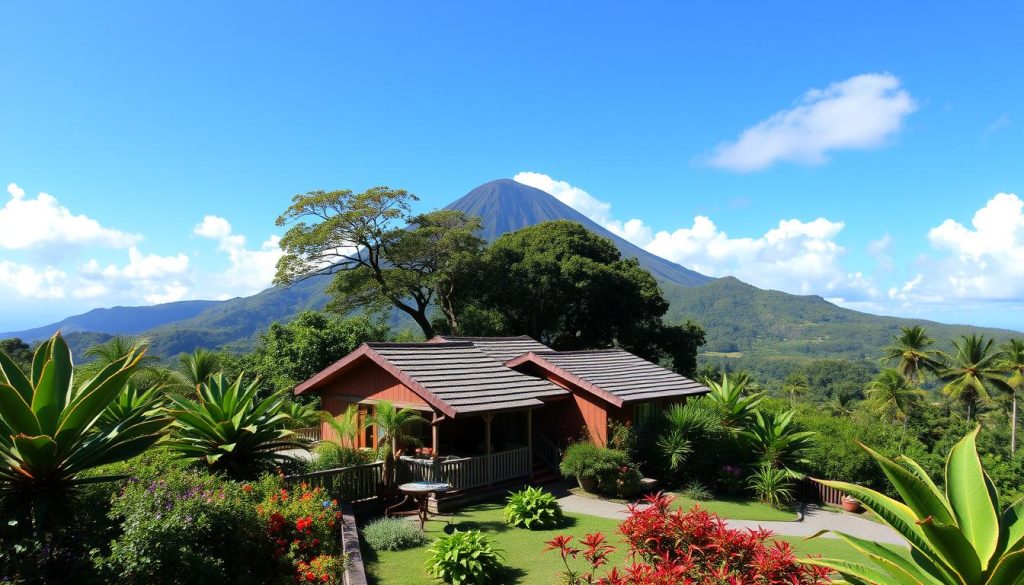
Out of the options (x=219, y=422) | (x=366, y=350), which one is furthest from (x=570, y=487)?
(x=219, y=422)

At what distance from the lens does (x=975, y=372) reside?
4497 cm

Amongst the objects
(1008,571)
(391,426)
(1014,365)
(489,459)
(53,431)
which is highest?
(53,431)

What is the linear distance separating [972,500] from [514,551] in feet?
29.4

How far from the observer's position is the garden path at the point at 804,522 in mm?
14188

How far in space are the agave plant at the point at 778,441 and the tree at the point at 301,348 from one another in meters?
15.6

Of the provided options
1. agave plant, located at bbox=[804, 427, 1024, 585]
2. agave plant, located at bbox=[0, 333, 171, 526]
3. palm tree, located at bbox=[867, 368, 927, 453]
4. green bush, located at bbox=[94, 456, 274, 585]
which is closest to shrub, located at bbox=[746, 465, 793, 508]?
green bush, located at bbox=[94, 456, 274, 585]

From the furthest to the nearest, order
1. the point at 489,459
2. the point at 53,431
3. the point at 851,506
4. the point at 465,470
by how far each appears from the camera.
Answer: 1. the point at 851,506
2. the point at 489,459
3. the point at 465,470
4. the point at 53,431

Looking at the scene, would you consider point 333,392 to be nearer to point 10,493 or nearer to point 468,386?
point 468,386

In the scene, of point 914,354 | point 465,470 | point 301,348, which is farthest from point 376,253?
point 914,354

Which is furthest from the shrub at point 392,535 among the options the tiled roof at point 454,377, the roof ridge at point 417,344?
the roof ridge at point 417,344

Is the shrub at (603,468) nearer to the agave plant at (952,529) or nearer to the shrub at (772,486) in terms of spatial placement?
the shrub at (772,486)

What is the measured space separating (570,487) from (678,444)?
357 cm

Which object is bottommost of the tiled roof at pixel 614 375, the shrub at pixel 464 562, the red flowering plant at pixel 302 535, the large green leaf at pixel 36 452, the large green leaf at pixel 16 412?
the shrub at pixel 464 562

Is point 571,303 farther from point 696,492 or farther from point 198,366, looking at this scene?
point 198,366
